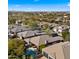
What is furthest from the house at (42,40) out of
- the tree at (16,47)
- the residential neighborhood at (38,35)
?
the tree at (16,47)

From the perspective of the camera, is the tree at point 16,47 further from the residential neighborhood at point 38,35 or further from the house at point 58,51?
the house at point 58,51

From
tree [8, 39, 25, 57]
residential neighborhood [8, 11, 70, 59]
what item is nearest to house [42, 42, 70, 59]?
residential neighborhood [8, 11, 70, 59]

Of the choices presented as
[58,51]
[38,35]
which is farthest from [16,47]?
[58,51]

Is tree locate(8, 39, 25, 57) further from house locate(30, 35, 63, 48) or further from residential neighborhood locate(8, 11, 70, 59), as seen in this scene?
house locate(30, 35, 63, 48)

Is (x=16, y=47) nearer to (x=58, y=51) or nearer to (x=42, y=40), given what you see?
(x=42, y=40)

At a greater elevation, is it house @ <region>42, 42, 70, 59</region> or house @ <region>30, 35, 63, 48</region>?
house @ <region>30, 35, 63, 48</region>
